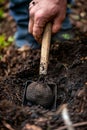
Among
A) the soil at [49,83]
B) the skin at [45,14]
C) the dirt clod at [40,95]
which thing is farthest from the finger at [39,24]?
the dirt clod at [40,95]

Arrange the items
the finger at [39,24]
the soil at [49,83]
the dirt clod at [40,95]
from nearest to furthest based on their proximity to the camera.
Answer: the soil at [49,83] → the dirt clod at [40,95] → the finger at [39,24]

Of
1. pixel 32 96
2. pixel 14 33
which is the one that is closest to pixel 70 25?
pixel 14 33

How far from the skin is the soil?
33 centimetres

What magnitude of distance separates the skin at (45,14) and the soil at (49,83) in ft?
1.09

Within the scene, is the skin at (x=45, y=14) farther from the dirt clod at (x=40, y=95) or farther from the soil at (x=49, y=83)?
the dirt clod at (x=40, y=95)

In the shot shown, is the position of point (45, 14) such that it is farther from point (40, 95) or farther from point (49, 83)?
point (40, 95)

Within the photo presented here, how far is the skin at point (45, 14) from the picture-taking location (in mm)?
2314

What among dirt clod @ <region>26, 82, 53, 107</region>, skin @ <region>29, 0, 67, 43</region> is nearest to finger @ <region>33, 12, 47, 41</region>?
skin @ <region>29, 0, 67, 43</region>

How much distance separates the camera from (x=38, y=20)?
7.66 ft

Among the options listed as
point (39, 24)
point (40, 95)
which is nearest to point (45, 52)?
point (39, 24)

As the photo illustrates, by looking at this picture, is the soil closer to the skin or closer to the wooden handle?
→ the wooden handle

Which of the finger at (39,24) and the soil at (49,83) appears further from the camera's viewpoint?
the finger at (39,24)

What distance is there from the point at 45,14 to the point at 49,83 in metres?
0.53

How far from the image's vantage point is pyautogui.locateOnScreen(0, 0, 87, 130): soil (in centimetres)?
180
